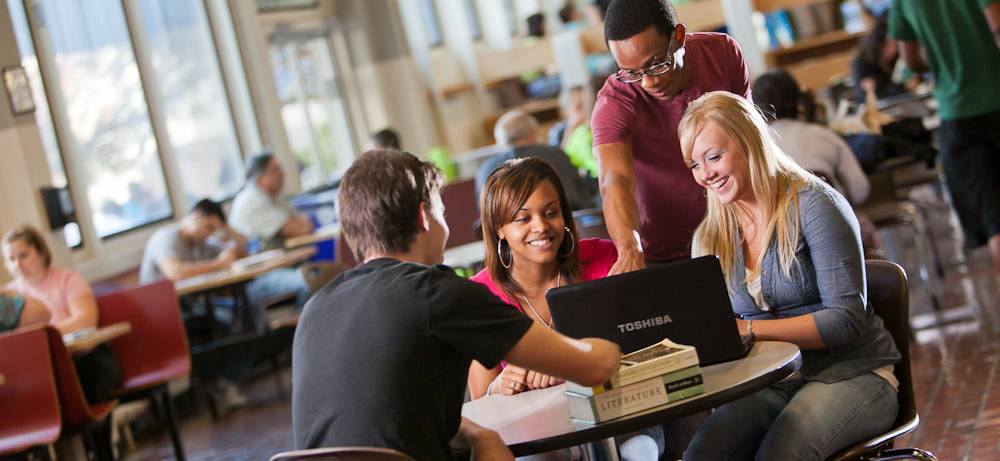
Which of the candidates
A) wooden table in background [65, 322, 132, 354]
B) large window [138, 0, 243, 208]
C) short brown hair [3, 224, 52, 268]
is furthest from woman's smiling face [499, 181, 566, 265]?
large window [138, 0, 243, 208]

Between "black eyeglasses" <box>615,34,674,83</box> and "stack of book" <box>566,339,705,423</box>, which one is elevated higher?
"black eyeglasses" <box>615,34,674,83</box>

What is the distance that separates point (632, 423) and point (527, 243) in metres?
0.86

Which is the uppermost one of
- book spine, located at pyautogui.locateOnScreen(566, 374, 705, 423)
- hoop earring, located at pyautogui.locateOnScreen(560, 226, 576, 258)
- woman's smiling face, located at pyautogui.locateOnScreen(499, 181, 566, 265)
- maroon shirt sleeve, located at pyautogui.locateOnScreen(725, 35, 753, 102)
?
maroon shirt sleeve, located at pyautogui.locateOnScreen(725, 35, 753, 102)

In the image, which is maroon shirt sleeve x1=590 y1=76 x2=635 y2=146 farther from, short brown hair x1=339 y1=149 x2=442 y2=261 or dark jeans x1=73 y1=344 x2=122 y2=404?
dark jeans x1=73 y1=344 x2=122 y2=404

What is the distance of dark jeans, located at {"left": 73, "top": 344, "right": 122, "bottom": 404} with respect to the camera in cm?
614

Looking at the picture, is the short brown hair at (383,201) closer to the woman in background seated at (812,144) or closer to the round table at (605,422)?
the round table at (605,422)

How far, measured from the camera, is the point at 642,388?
246 centimetres

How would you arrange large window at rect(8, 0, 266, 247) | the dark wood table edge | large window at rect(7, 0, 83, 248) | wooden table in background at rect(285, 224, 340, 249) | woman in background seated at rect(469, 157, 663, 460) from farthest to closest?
wooden table in background at rect(285, 224, 340, 249), large window at rect(8, 0, 266, 247), large window at rect(7, 0, 83, 248), woman in background seated at rect(469, 157, 663, 460), the dark wood table edge

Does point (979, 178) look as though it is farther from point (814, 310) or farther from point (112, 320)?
point (112, 320)

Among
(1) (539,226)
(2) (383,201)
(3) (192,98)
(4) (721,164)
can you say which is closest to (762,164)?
(4) (721,164)

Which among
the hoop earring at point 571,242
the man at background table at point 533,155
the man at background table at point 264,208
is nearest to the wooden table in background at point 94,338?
the man at background table at point 533,155

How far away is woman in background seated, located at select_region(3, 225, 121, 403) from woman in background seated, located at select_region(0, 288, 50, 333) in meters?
0.11

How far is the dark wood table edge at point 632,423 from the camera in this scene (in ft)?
7.84

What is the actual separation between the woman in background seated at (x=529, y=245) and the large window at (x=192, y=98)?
759 cm
